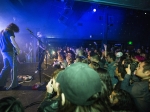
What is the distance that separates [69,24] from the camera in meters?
20.2

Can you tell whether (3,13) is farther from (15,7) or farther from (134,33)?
(134,33)

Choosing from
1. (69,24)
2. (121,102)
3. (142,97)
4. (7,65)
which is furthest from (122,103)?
(69,24)

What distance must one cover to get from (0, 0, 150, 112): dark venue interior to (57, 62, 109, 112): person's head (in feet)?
9.87

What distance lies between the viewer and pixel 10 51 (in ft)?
15.8

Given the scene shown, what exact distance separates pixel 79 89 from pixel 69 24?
19.8 m

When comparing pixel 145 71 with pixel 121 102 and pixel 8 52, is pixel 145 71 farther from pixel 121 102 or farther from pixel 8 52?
pixel 8 52

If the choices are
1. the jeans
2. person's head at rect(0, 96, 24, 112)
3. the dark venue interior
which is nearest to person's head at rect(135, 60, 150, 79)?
the dark venue interior

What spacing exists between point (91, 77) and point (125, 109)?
1255 millimetres

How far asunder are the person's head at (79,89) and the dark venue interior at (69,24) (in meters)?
3.01

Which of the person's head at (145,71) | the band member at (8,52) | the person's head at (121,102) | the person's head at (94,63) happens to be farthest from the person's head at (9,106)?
the band member at (8,52)

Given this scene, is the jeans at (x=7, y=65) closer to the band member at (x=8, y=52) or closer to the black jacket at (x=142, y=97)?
the band member at (x=8, y=52)

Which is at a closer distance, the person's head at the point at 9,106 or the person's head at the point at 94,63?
the person's head at the point at 9,106

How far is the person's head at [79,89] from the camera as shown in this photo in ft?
3.82

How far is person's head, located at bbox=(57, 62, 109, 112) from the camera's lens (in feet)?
3.82
